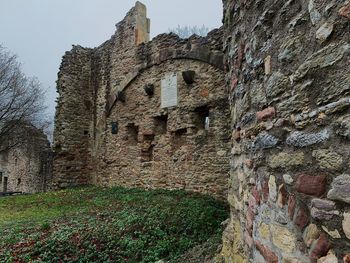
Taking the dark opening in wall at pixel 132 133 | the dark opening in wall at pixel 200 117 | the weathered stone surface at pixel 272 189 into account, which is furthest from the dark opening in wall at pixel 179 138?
the weathered stone surface at pixel 272 189

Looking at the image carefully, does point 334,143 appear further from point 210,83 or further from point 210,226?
point 210,83

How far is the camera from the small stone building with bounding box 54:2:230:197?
6.89m

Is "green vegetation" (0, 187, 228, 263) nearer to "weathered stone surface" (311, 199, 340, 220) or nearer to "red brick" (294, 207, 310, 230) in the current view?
"red brick" (294, 207, 310, 230)

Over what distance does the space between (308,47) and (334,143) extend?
44 cm

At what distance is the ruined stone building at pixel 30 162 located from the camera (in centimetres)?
1284

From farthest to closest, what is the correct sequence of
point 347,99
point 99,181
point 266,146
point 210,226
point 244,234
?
point 99,181 < point 210,226 < point 244,234 < point 266,146 < point 347,99

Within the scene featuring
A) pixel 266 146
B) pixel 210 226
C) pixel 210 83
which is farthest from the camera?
pixel 210 83

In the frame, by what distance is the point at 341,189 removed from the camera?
3.48 feet

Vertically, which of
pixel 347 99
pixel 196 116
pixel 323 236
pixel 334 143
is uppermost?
pixel 196 116

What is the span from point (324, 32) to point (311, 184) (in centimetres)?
60

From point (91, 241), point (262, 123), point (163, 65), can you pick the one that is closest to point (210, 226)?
point (91, 241)

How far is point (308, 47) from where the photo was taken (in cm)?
129

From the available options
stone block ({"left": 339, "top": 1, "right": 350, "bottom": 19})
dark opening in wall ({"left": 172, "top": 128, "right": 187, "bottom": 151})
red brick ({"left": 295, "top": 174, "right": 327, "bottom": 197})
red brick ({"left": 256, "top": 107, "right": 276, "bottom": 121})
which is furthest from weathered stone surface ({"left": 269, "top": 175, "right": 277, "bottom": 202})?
dark opening in wall ({"left": 172, "top": 128, "right": 187, "bottom": 151})

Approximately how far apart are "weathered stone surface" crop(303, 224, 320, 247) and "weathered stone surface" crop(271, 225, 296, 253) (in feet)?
0.35
